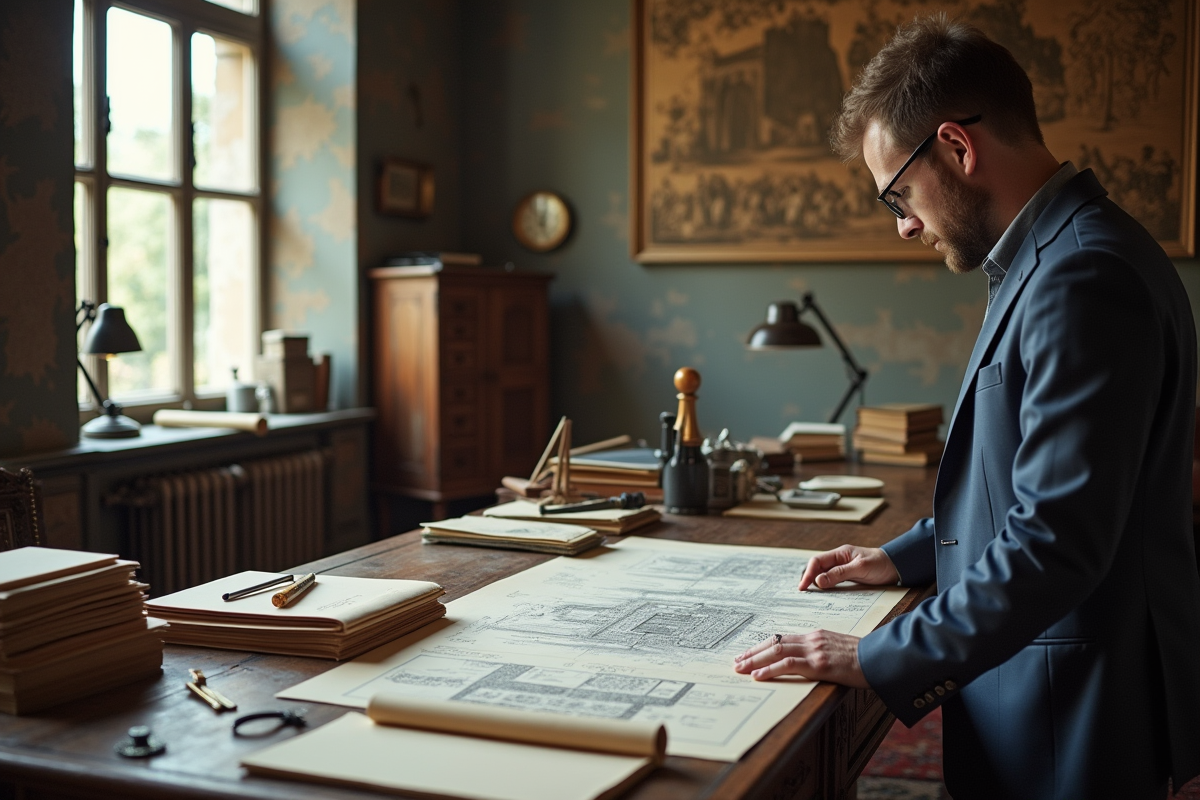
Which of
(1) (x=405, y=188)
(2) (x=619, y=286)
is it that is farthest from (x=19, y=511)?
(2) (x=619, y=286)

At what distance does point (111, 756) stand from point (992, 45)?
149 centimetres

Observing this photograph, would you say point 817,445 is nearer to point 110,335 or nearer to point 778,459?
point 778,459

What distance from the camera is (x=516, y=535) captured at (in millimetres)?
2338

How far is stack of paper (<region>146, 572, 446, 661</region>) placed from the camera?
158 centimetres

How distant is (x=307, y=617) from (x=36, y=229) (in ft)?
9.33

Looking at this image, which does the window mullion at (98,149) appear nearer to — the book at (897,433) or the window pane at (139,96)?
the window pane at (139,96)

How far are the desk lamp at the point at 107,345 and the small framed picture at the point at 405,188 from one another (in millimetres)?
1661

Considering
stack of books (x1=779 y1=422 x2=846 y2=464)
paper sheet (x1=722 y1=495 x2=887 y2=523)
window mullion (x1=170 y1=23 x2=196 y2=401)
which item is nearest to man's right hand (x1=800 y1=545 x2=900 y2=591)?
paper sheet (x1=722 y1=495 x2=887 y2=523)

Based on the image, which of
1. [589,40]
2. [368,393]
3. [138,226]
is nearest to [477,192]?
[589,40]

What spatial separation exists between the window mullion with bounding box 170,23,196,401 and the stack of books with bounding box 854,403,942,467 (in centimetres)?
302

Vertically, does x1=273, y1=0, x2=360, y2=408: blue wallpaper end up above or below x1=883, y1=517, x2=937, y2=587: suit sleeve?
above

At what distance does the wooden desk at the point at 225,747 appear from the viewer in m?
1.14

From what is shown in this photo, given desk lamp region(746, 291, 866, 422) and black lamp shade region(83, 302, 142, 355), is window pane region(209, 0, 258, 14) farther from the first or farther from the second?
desk lamp region(746, 291, 866, 422)

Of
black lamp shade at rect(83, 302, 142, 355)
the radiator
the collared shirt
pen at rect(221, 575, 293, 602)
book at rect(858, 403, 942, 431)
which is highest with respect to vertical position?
the collared shirt
